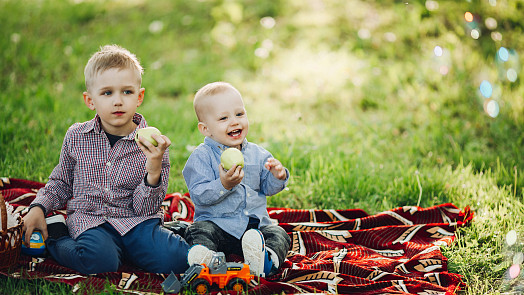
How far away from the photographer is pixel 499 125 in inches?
193

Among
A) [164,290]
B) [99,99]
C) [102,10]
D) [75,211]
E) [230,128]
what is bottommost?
[164,290]

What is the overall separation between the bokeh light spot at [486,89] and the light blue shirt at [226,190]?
334 cm

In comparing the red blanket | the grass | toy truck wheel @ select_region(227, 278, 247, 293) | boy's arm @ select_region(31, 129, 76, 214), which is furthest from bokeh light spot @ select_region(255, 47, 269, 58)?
toy truck wheel @ select_region(227, 278, 247, 293)

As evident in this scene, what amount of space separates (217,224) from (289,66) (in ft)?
12.2

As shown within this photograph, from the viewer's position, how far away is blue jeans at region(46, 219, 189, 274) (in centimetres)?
271

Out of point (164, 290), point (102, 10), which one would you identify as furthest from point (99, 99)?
point (102, 10)

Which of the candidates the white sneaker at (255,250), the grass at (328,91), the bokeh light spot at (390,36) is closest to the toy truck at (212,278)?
the white sneaker at (255,250)

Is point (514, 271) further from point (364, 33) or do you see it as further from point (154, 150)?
point (364, 33)

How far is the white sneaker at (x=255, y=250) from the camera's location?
2623 millimetres

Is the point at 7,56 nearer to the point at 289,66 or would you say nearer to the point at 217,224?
the point at 289,66

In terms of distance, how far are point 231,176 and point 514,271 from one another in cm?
155

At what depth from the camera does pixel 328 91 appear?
584cm

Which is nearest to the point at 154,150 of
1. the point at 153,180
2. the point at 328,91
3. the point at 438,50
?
the point at 153,180

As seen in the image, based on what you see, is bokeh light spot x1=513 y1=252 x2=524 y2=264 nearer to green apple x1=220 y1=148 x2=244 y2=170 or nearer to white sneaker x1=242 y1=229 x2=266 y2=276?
white sneaker x1=242 y1=229 x2=266 y2=276
